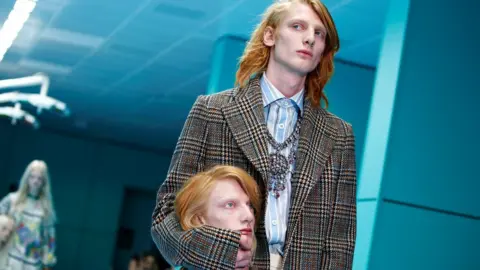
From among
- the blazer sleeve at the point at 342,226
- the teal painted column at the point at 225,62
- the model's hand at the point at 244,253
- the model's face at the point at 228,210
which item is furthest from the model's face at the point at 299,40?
the teal painted column at the point at 225,62

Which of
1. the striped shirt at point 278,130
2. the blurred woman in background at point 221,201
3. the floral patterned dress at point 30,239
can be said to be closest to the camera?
the blurred woman in background at point 221,201

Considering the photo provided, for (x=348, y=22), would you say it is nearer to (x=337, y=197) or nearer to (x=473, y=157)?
(x=473, y=157)

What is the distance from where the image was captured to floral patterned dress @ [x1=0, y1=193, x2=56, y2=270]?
7.92 m

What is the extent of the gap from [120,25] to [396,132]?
17.9 ft

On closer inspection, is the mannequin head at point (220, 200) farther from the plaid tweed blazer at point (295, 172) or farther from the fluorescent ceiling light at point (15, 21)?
the fluorescent ceiling light at point (15, 21)

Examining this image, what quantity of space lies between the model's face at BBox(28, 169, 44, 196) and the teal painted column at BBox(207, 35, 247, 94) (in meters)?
1.80

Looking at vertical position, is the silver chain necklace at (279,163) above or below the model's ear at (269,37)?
below

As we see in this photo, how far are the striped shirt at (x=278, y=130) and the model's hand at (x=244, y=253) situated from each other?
18 centimetres

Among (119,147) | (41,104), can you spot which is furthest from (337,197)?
(119,147)

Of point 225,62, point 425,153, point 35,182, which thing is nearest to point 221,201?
point 425,153

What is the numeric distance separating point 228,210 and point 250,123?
272mm

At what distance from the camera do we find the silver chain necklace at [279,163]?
7.44 ft

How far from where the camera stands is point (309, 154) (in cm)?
231

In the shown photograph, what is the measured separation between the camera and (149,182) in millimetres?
20797
